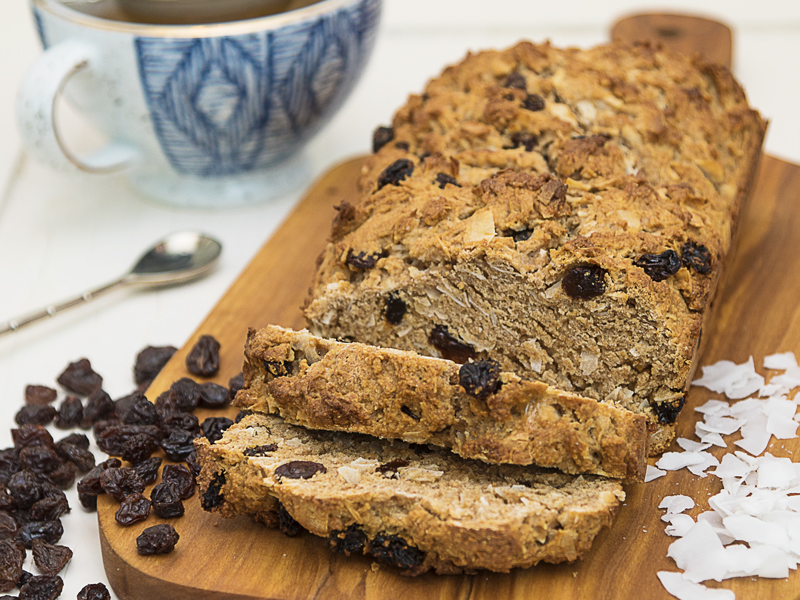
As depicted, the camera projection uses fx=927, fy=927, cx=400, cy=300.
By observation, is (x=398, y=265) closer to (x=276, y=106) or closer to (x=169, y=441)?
(x=169, y=441)

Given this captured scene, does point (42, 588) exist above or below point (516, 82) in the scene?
below

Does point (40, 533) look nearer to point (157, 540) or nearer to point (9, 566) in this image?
point (9, 566)

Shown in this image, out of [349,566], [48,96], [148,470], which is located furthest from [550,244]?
[48,96]

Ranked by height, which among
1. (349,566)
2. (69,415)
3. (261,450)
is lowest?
(69,415)

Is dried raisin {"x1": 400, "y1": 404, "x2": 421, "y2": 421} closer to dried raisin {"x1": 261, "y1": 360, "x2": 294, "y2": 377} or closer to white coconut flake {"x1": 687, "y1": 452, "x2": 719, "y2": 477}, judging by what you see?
dried raisin {"x1": 261, "y1": 360, "x2": 294, "y2": 377}

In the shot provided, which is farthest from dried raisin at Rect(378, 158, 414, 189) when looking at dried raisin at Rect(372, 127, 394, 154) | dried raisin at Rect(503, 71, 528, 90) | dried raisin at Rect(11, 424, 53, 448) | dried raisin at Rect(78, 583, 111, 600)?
dried raisin at Rect(78, 583, 111, 600)

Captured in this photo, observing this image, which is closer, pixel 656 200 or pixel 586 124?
pixel 656 200

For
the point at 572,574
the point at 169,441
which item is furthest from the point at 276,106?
the point at 572,574
